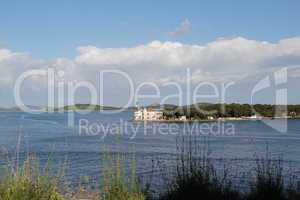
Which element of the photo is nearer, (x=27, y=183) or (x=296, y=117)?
(x=27, y=183)

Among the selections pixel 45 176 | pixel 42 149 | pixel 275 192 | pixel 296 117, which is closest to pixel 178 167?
pixel 275 192

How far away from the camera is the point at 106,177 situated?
6520mm

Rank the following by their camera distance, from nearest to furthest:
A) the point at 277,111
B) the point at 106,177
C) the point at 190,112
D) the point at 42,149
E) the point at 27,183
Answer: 1. the point at 27,183
2. the point at 106,177
3. the point at 42,149
4. the point at 190,112
5. the point at 277,111

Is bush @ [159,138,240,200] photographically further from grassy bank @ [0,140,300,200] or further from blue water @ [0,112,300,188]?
blue water @ [0,112,300,188]

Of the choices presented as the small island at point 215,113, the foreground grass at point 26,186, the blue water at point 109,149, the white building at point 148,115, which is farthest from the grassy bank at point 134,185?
the white building at point 148,115

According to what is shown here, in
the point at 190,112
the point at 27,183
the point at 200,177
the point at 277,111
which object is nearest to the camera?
the point at 27,183

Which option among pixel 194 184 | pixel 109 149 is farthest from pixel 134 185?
pixel 109 149

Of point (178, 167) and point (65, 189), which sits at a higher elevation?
point (178, 167)

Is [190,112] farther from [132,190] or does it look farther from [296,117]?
[132,190]

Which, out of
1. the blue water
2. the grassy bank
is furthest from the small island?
the grassy bank

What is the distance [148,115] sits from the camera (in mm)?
111688

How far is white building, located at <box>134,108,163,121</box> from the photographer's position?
362 ft

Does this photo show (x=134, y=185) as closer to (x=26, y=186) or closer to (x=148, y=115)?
(x=26, y=186)

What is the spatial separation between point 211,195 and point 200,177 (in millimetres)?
335
